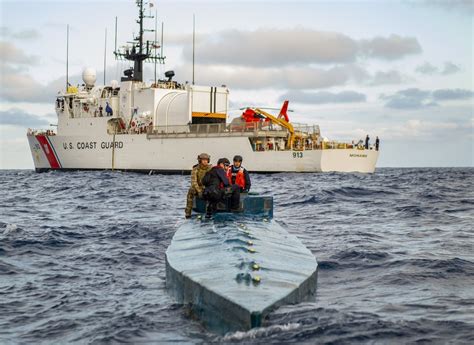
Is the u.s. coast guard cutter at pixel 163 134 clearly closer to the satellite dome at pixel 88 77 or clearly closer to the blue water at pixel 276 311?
the satellite dome at pixel 88 77

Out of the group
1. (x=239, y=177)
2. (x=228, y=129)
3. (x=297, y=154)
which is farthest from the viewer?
(x=228, y=129)

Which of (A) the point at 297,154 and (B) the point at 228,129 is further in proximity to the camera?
(B) the point at 228,129

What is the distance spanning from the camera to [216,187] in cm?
1570

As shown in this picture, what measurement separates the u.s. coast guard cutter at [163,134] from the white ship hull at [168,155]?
0.31 ft

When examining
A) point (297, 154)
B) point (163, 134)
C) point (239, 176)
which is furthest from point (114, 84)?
point (239, 176)

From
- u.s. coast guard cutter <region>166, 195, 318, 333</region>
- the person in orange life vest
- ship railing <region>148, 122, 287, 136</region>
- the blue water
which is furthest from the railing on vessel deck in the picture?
u.s. coast guard cutter <region>166, 195, 318, 333</region>

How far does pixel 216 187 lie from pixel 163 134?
5272 cm

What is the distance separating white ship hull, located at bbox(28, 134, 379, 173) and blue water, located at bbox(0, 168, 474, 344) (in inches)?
1347

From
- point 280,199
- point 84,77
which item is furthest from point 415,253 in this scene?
point 84,77

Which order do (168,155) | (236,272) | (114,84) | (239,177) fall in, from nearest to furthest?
(236,272), (239,177), (168,155), (114,84)

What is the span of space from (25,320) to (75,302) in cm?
117

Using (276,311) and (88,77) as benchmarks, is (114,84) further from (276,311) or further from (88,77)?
(276,311)

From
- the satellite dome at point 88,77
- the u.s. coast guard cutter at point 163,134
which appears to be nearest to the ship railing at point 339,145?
the u.s. coast guard cutter at point 163,134

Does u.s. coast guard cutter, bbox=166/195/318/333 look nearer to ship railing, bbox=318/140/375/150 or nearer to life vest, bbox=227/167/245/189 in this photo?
life vest, bbox=227/167/245/189
